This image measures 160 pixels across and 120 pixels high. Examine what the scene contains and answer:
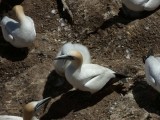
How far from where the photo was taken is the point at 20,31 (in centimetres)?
980

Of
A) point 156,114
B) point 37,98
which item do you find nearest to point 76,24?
point 37,98

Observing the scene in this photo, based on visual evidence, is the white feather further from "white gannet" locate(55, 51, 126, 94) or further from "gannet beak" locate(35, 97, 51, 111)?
"gannet beak" locate(35, 97, 51, 111)

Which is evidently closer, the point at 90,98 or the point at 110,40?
the point at 90,98

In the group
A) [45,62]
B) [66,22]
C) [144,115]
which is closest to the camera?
[144,115]

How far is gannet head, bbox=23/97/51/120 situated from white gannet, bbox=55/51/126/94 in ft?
1.74

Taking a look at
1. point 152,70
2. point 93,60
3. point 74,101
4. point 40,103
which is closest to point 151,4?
point 93,60

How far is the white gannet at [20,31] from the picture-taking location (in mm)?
9766

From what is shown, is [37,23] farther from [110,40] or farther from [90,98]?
[90,98]

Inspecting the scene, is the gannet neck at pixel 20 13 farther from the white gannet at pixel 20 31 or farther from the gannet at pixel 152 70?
the gannet at pixel 152 70

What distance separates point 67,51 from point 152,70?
3.80 ft

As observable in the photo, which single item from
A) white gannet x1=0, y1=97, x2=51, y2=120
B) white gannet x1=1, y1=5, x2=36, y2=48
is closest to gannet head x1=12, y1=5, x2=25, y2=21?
white gannet x1=1, y1=5, x2=36, y2=48

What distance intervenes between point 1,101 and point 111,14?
7.42 feet

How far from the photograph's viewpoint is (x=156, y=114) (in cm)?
870

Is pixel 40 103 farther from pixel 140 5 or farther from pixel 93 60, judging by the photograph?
pixel 140 5
